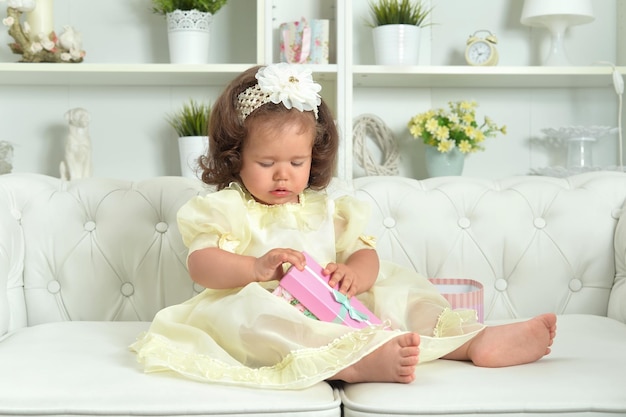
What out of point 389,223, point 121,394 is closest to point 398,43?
point 389,223

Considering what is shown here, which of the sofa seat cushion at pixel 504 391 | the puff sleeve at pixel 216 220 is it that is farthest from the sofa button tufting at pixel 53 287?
the sofa seat cushion at pixel 504 391

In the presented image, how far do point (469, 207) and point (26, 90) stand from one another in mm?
1433

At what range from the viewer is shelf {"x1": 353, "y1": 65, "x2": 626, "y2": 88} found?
232 cm

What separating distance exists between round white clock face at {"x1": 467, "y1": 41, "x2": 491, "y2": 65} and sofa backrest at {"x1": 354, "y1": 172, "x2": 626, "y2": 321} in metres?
0.65

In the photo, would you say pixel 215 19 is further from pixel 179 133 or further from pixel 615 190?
pixel 615 190

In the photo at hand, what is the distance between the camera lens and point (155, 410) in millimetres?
1158

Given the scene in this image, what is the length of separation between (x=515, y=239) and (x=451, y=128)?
649 mm

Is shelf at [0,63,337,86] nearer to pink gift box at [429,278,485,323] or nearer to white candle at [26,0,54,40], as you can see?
white candle at [26,0,54,40]

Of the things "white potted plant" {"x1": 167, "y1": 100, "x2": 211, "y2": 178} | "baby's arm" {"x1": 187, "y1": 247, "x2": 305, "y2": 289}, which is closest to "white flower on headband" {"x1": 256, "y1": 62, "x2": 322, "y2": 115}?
"baby's arm" {"x1": 187, "y1": 247, "x2": 305, "y2": 289}

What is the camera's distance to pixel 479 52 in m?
2.46

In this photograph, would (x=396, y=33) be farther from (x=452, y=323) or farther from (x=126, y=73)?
(x=452, y=323)

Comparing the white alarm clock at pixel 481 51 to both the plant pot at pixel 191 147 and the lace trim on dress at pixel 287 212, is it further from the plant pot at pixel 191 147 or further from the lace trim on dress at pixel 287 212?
the lace trim on dress at pixel 287 212

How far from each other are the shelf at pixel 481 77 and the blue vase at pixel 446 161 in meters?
0.21

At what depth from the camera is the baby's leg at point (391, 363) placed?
124cm
